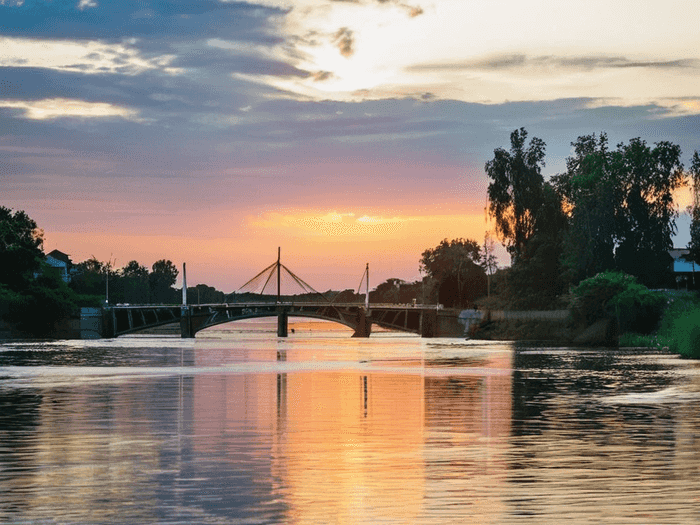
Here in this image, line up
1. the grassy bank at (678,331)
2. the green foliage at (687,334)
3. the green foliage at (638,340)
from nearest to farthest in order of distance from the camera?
the green foliage at (687,334) → the grassy bank at (678,331) → the green foliage at (638,340)

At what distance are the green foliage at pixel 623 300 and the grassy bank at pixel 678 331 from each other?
1468mm

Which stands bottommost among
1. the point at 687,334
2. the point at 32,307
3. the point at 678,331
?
the point at 687,334

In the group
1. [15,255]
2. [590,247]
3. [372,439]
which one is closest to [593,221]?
[590,247]

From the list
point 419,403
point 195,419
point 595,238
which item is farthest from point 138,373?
point 595,238

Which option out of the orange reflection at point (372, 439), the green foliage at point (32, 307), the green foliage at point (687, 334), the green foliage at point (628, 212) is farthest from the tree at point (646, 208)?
the green foliage at point (32, 307)

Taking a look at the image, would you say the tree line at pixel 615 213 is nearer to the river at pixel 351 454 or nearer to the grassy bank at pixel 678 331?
the grassy bank at pixel 678 331

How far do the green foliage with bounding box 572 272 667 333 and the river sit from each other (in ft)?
242

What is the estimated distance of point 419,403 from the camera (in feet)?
140

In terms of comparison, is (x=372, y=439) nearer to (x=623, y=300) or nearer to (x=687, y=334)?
(x=687, y=334)

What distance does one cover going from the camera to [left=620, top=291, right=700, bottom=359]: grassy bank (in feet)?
291

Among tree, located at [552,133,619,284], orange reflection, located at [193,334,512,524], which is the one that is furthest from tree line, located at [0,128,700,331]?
orange reflection, located at [193,334,512,524]

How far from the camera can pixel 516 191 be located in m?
159

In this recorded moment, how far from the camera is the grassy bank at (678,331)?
3492 inches

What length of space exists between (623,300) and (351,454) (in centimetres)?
10311
